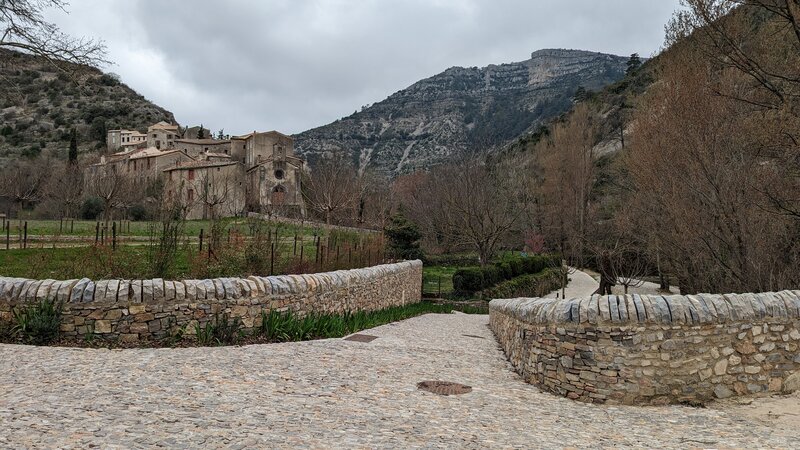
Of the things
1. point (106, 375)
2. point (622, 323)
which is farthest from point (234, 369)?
point (622, 323)

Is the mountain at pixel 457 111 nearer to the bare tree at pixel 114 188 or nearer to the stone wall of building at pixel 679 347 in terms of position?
the bare tree at pixel 114 188

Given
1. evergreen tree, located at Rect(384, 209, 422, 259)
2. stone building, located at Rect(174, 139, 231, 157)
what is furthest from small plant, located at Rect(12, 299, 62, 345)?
stone building, located at Rect(174, 139, 231, 157)

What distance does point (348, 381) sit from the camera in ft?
20.0

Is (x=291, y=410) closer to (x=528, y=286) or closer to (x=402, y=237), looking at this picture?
(x=402, y=237)

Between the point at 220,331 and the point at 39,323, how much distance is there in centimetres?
241

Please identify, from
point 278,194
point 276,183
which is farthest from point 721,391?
point 276,183

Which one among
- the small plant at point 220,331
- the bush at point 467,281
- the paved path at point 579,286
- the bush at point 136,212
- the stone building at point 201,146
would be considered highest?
the stone building at point 201,146

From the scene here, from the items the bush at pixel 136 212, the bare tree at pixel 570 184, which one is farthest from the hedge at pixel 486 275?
the bush at pixel 136 212

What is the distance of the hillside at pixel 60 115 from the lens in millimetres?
73562

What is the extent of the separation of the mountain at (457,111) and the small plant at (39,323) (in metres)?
88.7

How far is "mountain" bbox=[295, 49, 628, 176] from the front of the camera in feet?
392

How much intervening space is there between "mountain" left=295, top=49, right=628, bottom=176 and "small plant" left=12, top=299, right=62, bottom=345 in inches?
3491

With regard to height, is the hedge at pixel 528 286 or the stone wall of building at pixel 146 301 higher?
the stone wall of building at pixel 146 301

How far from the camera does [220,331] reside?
7703mm
